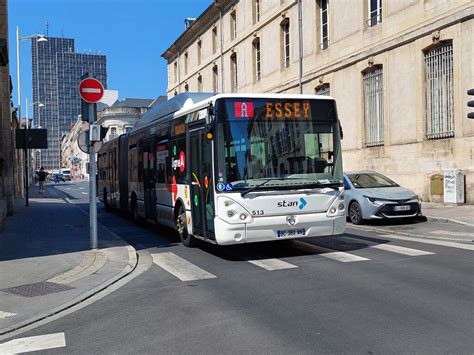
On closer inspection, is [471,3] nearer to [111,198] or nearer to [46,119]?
[111,198]

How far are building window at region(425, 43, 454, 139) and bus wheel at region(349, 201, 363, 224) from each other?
7641 millimetres

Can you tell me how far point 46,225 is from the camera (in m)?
15.4

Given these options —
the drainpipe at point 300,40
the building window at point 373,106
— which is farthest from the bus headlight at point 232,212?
the drainpipe at point 300,40

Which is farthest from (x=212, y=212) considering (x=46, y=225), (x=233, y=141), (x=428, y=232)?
(x=46, y=225)

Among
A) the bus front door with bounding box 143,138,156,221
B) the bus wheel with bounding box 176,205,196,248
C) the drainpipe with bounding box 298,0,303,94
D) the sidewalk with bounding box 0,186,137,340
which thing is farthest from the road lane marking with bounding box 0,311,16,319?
the drainpipe with bounding box 298,0,303,94

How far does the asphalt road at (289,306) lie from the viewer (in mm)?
4809

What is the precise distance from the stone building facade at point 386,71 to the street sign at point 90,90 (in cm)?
1391

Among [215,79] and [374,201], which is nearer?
[374,201]

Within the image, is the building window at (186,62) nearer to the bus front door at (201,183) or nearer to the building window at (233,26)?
the building window at (233,26)

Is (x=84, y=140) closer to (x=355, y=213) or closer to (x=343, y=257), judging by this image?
(x=343, y=257)

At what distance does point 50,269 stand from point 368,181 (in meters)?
9.92

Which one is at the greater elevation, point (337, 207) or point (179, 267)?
point (337, 207)

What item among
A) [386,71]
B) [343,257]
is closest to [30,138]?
[386,71]

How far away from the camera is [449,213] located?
16.4 metres
